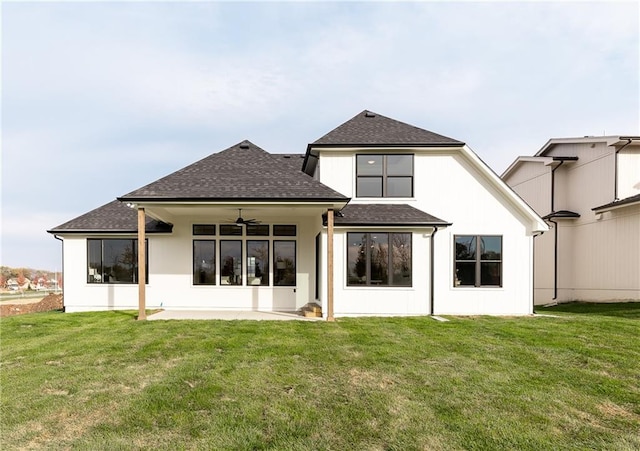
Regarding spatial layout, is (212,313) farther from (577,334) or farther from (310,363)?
(577,334)

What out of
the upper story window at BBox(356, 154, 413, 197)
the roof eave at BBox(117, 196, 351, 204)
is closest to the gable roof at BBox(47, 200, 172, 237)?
the roof eave at BBox(117, 196, 351, 204)

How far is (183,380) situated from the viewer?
5.31m

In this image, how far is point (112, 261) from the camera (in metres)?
12.5

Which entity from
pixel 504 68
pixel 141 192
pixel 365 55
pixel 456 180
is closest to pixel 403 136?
pixel 456 180

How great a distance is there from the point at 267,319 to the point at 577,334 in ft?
25.9

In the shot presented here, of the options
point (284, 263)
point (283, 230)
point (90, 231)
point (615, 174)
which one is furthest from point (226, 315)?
point (615, 174)

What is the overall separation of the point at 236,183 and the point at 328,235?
3.16 metres

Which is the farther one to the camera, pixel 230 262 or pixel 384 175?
pixel 230 262

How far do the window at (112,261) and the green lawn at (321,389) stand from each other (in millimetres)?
3756

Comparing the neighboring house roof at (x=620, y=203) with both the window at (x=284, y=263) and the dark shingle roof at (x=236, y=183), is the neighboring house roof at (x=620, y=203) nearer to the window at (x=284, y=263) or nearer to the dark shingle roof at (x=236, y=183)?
the dark shingle roof at (x=236, y=183)

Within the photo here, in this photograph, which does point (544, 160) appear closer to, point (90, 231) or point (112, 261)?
point (112, 261)

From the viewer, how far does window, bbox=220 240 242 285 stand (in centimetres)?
1258

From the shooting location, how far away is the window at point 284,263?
495 inches

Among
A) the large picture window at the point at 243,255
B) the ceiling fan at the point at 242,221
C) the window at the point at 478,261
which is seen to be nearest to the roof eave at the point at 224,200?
the ceiling fan at the point at 242,221
